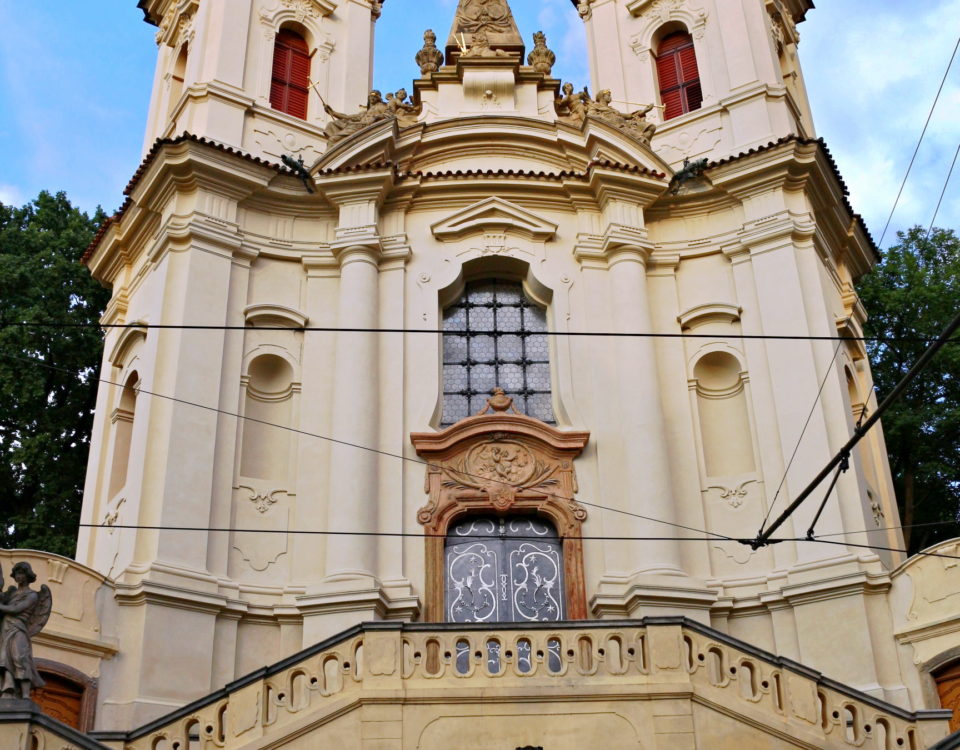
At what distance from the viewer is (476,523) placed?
1791 centimetres

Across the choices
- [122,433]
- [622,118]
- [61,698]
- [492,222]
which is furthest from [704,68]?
[61,698]

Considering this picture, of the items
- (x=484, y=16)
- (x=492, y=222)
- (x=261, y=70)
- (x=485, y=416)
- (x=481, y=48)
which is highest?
(x=484, y=16)

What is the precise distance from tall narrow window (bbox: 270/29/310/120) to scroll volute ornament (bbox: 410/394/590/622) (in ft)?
23.9

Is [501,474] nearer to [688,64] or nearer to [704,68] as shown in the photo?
[704,68]

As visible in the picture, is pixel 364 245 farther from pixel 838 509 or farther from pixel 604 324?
pixel 838 509

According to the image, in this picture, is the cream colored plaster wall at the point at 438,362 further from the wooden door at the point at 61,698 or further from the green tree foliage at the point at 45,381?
the green tree foliage at the point at 45,381

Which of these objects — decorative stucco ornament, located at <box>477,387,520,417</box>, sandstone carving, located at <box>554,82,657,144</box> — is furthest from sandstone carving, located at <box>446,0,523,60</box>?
decorative stucco ornament, located at <box>477,387,520,417</box>

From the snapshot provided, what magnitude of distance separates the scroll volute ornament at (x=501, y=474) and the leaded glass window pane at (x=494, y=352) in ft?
2.19

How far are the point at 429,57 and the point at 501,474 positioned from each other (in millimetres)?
8292

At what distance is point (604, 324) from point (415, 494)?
13.2ft

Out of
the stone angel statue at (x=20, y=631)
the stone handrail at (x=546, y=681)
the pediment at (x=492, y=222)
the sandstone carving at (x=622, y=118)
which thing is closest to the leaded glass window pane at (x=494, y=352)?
the pediment at (x=492, y=222)

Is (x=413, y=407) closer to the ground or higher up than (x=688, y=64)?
closer to the ground

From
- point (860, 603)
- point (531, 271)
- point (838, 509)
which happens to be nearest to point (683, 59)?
point (531, 271)

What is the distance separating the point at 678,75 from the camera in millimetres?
22641
